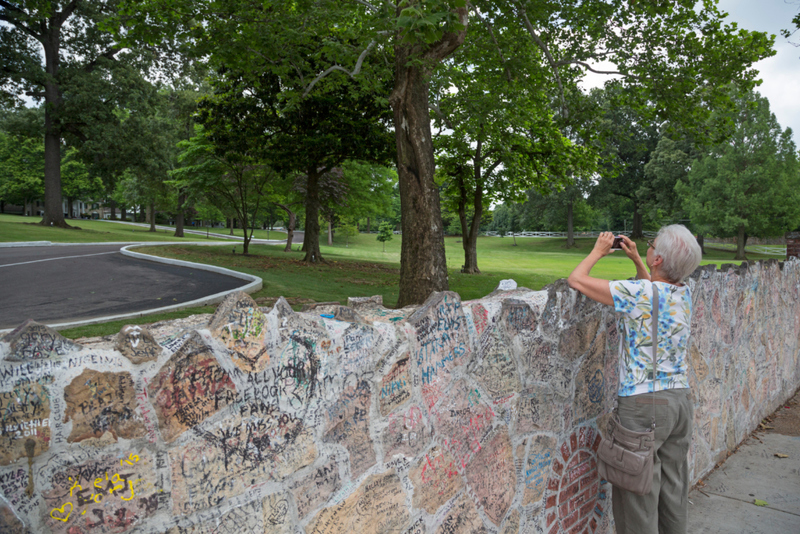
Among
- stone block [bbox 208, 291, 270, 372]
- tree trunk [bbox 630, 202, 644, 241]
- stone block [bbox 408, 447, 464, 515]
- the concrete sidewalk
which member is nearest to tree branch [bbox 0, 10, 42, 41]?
stone block [bbox 208, 291, 270, 372]

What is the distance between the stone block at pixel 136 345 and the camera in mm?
1512

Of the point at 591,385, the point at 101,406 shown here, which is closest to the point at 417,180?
the point at 591,385

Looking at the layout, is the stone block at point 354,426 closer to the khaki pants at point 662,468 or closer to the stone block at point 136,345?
the stone block at point 136,345

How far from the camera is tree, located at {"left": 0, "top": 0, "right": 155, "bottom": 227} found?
2614 centimetres

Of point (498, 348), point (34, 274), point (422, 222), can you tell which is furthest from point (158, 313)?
point (498, 348)

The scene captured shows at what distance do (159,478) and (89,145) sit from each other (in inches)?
1219

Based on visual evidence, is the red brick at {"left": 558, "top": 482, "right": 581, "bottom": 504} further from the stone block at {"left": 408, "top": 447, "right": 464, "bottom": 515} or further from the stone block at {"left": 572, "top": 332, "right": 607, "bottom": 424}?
the stone block at {"left": 408, "top": 447, "right": 464, "bottom": 515}

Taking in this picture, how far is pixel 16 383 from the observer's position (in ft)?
4.36

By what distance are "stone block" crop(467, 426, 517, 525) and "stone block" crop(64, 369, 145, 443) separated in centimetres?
165

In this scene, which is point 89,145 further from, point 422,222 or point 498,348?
point 498,348

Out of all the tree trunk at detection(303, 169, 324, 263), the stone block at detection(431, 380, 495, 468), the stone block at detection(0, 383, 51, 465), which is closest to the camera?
the stone block at detection(0, 383, 51, 465)

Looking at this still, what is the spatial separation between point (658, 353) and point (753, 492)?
9.32 ft

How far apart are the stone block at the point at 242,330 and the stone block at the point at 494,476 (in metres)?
1.35

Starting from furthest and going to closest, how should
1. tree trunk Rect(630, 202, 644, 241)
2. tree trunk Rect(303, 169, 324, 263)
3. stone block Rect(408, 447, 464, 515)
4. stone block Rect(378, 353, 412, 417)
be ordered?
tree trunk Rect(630, 202, 644, 241)
tree trunk Rect(303, 169, 324, 263)
stone block Rect(408, 447, 464, 515)
stone block Rect(378, 353, 412, 417)
